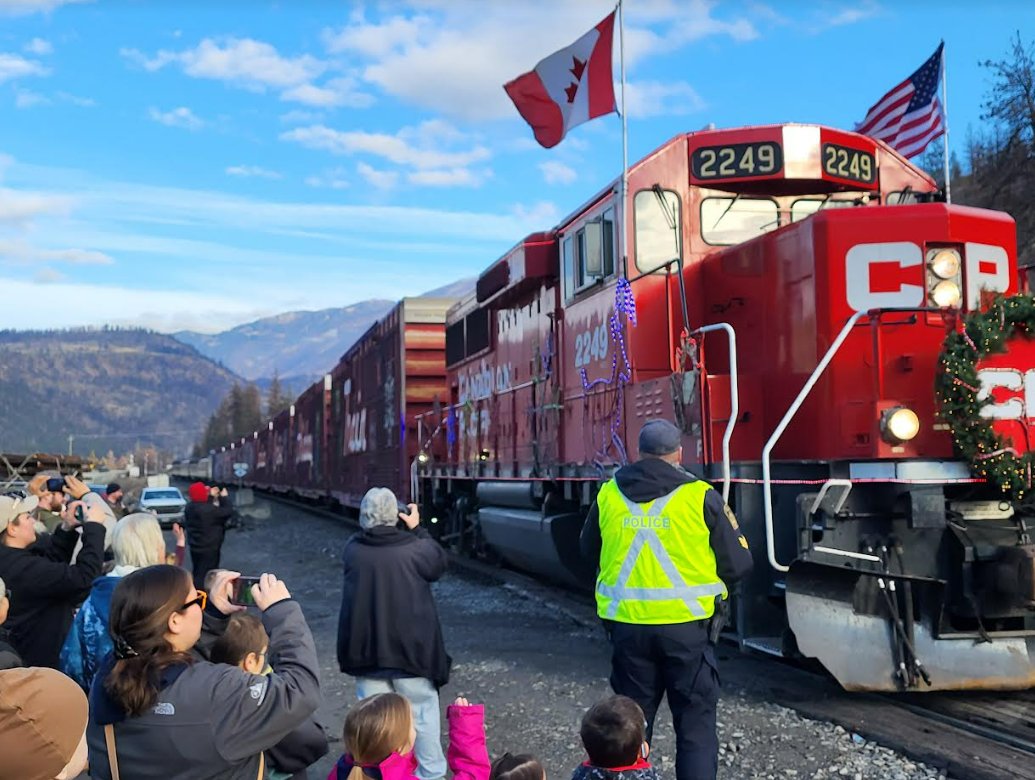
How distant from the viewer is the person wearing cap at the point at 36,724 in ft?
6.14

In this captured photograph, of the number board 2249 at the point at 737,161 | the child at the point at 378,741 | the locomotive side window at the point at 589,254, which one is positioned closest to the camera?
the child at the point at 378,741

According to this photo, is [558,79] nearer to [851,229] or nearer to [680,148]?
[680,148]

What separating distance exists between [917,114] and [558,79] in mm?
4293

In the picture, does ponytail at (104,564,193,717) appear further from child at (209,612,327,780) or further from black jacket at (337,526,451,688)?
black jacket at (337,526,451,688)

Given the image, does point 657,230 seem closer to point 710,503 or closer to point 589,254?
point 589,254

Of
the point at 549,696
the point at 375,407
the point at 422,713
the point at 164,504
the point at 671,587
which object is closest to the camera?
the point at 671,587

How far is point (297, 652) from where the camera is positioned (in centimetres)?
283

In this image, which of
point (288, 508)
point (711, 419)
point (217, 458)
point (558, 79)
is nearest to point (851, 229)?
point (711, 419)

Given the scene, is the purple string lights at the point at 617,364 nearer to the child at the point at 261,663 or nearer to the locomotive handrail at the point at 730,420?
the locomotive handrail at the point at 730,420

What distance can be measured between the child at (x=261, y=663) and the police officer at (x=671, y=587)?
4.87 ft

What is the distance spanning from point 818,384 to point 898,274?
2.90ft

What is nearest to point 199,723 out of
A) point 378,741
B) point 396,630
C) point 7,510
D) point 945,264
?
point 378,741

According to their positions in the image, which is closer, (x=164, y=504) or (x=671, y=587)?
(x=671, y=587)

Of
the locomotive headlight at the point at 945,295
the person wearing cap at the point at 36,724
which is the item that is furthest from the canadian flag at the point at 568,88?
the person wearing cap at the point at 36,724
